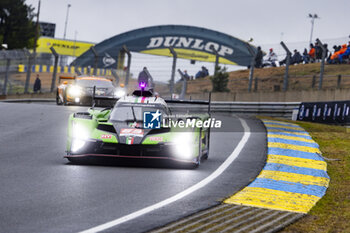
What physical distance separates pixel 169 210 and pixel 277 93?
64.6 ft

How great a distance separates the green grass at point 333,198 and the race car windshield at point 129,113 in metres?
3.07

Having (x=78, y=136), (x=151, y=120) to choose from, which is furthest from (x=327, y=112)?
(x=78, y=136)

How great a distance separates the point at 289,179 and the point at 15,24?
201ft

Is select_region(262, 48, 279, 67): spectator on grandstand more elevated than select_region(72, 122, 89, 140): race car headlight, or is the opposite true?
select_region(262, 48, 279, 67): spectator on grandstand

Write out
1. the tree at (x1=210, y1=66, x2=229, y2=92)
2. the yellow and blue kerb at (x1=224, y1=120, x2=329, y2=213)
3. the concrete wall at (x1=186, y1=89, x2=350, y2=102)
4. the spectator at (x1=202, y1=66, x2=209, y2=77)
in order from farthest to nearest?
the tree at (x1=210, y1=66, x2=229, y2=92)
the spectator at (x1=202, y1=66, x2=209, y2=77)
the concrete wall at (x1=186, y1=89, x2=350, y2=102)
the yellow and blue kerb at (x1=224, y1=120, x2=329, y2=213)

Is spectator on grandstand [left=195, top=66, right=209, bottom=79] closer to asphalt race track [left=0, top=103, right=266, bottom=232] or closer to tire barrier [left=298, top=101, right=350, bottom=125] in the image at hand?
tire barrier [left=298, top=101, right=350, bottom=125]

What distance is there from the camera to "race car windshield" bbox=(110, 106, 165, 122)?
11.0 metres

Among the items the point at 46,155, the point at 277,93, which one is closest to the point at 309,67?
the point at 277,93

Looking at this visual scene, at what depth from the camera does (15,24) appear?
221 feet

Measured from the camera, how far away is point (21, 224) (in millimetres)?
5910

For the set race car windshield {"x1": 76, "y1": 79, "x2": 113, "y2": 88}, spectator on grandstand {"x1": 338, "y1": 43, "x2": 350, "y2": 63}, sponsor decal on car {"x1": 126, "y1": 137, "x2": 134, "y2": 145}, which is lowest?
sponsor decal on car {"x1": 126, "y1": 137, "x2": 134, "y2": 145}

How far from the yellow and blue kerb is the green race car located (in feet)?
3.85

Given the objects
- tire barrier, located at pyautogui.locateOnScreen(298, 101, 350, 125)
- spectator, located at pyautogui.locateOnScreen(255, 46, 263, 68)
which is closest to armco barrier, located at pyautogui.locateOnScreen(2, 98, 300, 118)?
tire barrier, located at pyautogui.locateOnScreen(298, 101, 350, 125)

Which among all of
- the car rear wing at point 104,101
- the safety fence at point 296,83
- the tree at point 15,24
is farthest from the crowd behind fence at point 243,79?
the tree at point 15,24
